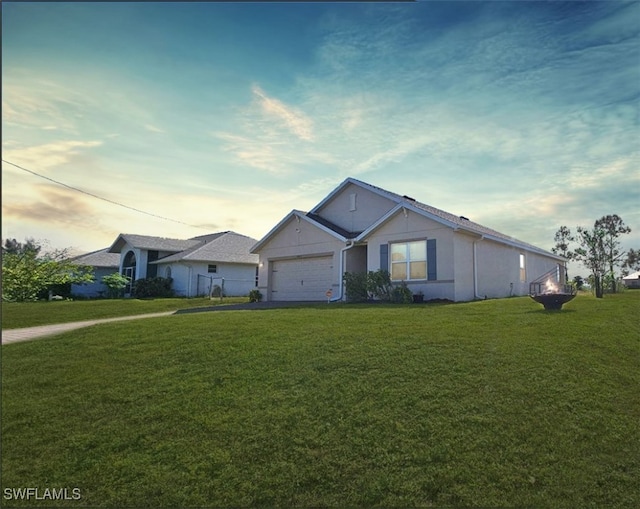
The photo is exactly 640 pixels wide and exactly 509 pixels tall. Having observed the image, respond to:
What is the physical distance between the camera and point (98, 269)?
33.9 metres

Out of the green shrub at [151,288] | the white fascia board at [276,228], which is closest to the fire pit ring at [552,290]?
the white fascia board at [276,228]

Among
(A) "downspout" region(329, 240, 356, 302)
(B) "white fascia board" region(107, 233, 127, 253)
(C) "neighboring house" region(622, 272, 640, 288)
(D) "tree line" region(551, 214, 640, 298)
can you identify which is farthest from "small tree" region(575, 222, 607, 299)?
(B) "white fascia board" region(107, 233, 127, 253)

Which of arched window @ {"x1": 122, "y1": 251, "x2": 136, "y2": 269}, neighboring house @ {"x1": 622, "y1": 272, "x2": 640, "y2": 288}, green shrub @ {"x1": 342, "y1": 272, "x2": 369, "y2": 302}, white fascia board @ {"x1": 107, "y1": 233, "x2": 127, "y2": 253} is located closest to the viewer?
green shrub @ {"x1": 342, "y1": 272, "x2": 369, "y2": 302}

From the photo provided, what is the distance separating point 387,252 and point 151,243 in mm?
19977

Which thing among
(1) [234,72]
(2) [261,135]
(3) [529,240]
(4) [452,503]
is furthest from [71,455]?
(3) [529,240]

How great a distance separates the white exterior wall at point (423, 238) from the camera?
15656 millimetres

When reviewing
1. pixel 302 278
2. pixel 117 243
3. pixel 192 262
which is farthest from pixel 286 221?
pixel 117 243

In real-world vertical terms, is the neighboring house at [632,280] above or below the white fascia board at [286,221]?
below

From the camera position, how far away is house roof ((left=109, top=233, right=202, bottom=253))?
30180mm

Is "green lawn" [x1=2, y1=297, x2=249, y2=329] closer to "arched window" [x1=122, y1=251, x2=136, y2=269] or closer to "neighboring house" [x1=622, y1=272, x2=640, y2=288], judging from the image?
"arched window" [x1=122, y1=251, x2=136, y2=269]

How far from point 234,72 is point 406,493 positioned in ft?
12.5

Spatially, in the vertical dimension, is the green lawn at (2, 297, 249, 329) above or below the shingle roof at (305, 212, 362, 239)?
below

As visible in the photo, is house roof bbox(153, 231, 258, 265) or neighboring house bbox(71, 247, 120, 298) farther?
neighboring house bbox(71, 247, 120, 298)

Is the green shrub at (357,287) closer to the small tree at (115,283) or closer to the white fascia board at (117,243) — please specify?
the small tree at (115,283)
